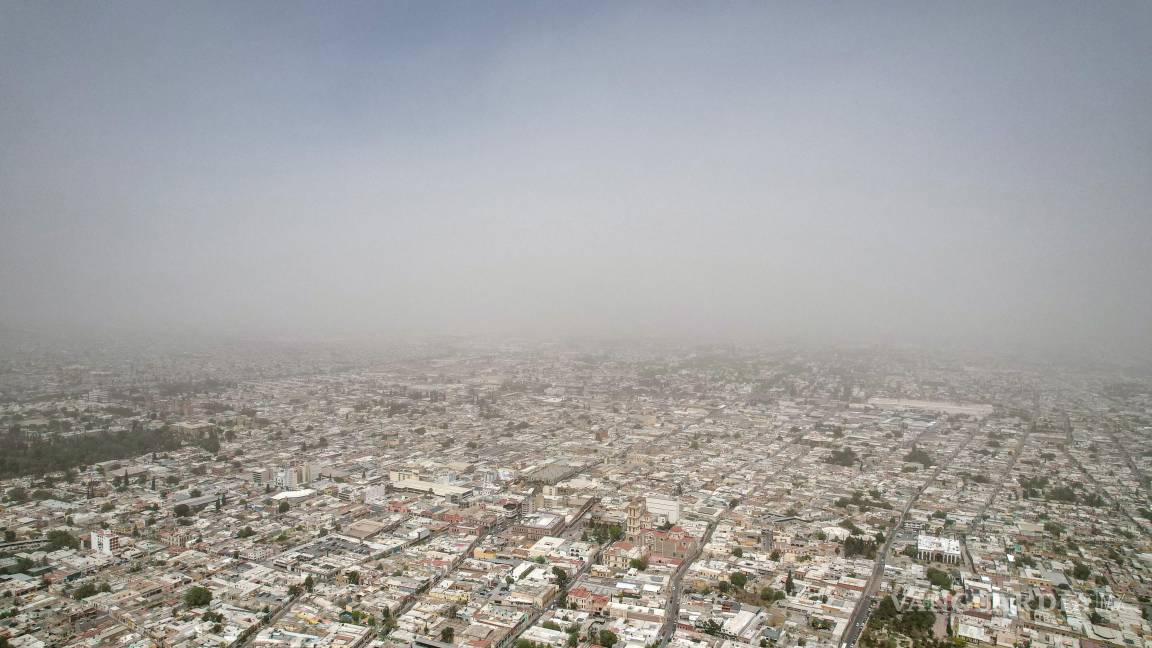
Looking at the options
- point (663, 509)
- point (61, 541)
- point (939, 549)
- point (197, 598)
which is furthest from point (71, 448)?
point (939, 549)

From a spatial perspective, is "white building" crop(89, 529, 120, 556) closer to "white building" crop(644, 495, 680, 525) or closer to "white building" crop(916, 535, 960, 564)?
"white building" crop(644, 495, 680, 525)

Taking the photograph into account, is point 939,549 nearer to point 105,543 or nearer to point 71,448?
point 105,543

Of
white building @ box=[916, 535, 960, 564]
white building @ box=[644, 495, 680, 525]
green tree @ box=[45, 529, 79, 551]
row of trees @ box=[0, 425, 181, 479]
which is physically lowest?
white building @ box=[916, 535, 960, 564]

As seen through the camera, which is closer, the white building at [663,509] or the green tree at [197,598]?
the green tree at [197,598]

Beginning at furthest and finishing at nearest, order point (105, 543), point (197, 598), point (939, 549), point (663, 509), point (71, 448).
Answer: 1. point (71, 448)
2. point (663, 509)
3. point (939, 549)
4. point (105, 543)
5. point (197, 598)

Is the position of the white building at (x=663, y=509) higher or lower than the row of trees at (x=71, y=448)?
lower

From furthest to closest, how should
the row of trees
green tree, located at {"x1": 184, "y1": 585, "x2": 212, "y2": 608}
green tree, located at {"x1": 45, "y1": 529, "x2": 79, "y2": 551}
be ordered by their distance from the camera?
the row of trees < green tree, located at {"x1": 45, "y1": 529, "x2": 79, "y2": 551} < green tree, located at {"x1": 184, "y1": 585, "x2": 212, "y2": 608}

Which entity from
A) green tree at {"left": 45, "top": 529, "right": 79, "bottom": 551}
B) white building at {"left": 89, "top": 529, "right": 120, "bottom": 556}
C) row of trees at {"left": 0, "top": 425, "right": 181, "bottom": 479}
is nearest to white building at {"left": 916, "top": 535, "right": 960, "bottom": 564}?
white building at {"left": 89, "top": 529, "right": 120, "bottom": 556}

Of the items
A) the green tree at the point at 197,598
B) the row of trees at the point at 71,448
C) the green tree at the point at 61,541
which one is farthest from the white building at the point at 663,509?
the row of trees at the point at 71,448

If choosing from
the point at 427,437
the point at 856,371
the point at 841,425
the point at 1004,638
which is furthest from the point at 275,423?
the point at 856,371

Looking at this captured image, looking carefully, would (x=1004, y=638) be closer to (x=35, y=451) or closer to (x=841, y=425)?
(x=841, y=425)

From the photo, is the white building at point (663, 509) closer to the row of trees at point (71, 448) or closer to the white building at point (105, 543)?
the white building at point (105, 543)
